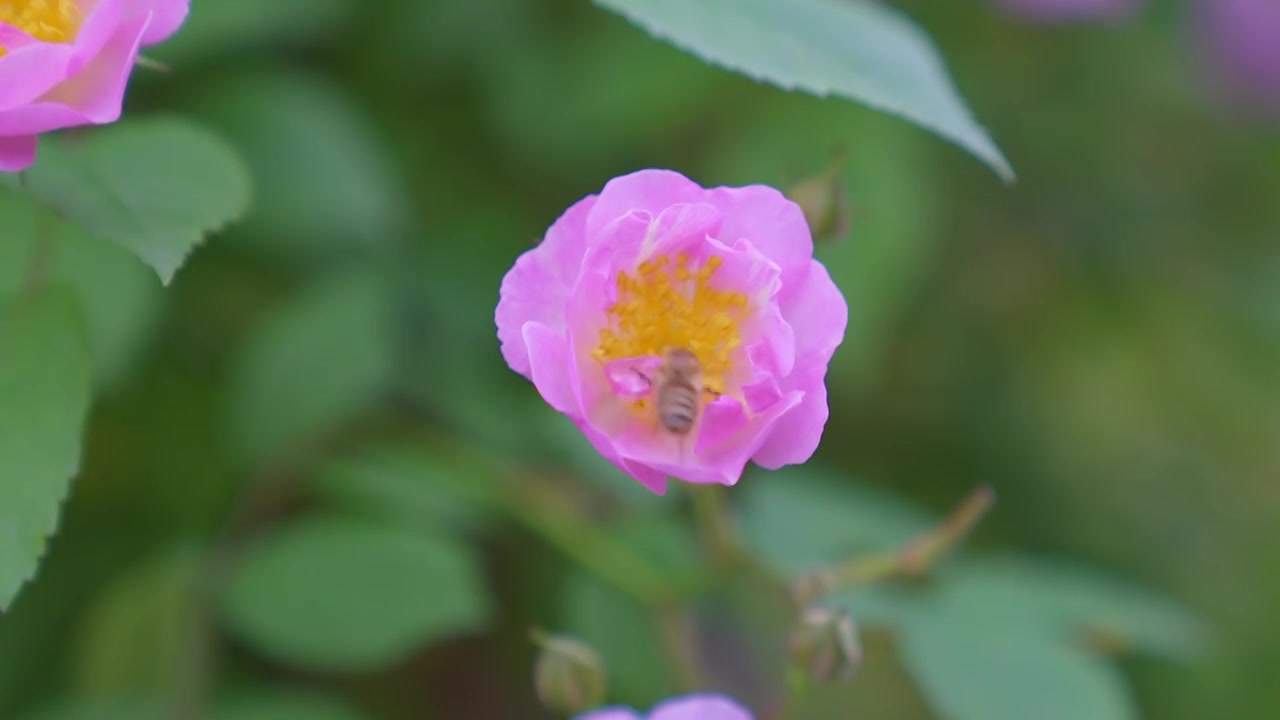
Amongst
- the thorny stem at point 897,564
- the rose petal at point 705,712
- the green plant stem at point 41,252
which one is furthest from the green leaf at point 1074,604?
the green plant stem at point 41,252

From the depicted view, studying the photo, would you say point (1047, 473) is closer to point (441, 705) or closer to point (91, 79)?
point (441, 705)

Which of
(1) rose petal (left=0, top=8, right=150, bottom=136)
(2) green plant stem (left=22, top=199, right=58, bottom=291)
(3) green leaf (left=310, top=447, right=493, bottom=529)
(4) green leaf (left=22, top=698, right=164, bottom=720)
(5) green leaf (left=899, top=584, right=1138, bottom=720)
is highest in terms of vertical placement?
(1) rose petal (left=0, top=8, right=150, bottom=136)

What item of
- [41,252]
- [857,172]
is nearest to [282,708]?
[41,252]

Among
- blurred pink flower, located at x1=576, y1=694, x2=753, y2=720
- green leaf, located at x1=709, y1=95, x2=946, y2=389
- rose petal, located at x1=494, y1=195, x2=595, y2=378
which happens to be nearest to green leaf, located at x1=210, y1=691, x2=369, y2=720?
blurred pink flower, located at x1=576, y1=694, x2=753, y2=720

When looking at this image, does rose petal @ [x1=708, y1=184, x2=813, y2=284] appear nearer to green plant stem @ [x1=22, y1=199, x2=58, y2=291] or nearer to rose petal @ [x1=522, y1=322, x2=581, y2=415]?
rose petal @ [x1=522, y1=322, x2=581, y2=415]

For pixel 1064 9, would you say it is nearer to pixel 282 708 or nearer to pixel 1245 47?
pixel 1245 47

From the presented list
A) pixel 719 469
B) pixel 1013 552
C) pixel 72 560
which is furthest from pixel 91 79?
pixel 1013 552
